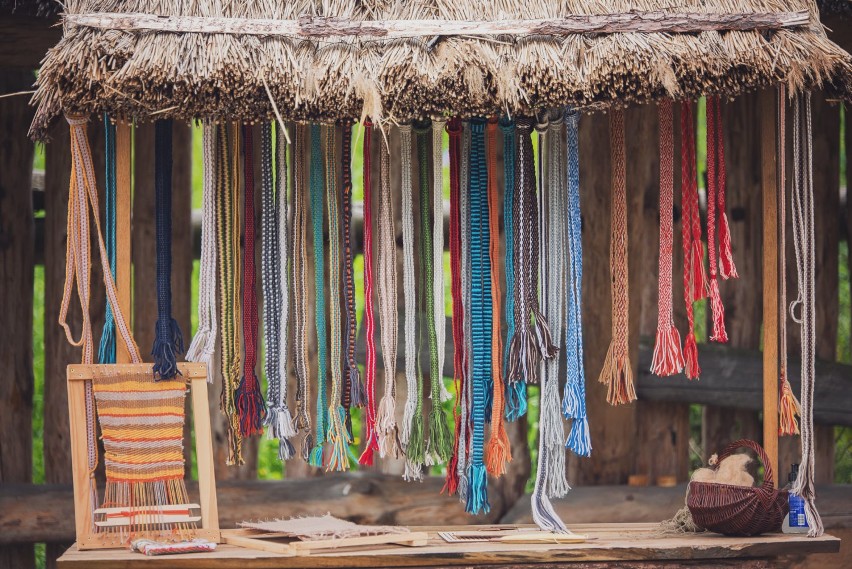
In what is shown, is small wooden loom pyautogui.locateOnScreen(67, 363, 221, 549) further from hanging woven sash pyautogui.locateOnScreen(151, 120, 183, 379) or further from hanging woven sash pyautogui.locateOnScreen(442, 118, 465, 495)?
hanging woven sash pyautogui.locateOnScreen(442, 118, 465, 495)

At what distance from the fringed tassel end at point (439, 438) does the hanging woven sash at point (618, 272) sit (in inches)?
22.9

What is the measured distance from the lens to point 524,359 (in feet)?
14.2

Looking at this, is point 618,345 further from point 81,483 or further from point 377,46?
point 81,483

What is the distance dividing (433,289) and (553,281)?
43 centimetres

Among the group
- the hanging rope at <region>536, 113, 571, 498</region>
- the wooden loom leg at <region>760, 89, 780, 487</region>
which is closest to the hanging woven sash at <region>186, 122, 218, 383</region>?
the hanging rope at <region>536, 113, 571, 498</region>

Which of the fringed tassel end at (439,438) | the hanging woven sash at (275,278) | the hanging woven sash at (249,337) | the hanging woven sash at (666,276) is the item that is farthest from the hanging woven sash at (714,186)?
the hanging woven sash at (249,337)

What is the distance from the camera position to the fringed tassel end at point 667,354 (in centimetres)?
436

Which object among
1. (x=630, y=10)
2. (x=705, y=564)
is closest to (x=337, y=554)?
(x=705, y=564)

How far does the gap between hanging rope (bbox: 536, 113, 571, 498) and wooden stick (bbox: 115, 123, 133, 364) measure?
4.70 ft

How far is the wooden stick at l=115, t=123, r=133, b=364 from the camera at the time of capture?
13.5 ft

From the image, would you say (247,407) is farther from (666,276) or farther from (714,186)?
(714,186)

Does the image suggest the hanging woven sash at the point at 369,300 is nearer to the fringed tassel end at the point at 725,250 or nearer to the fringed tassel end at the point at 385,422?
the fringed tassel end at the point at 385,422

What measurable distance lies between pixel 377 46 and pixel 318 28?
0.64ft

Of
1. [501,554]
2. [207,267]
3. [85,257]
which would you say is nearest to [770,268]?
[501,554]
